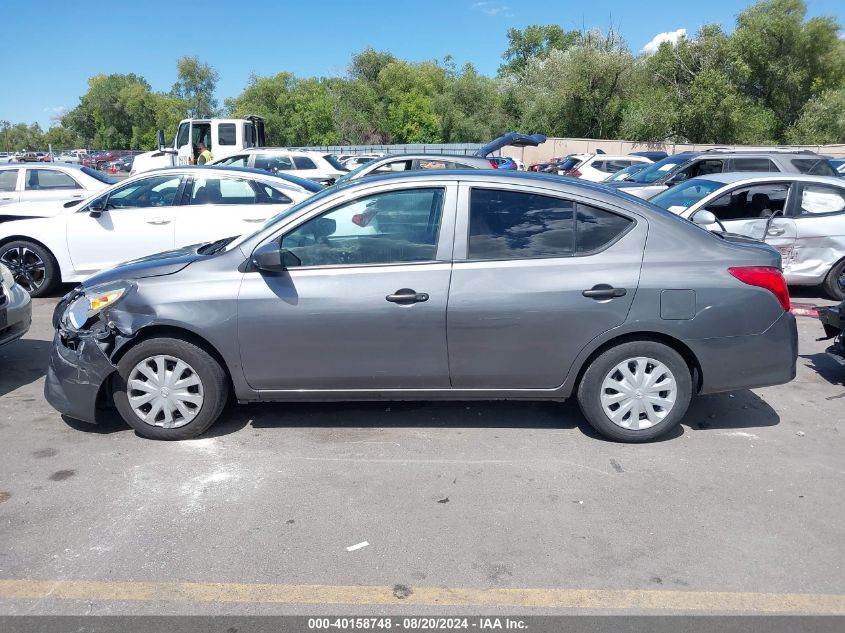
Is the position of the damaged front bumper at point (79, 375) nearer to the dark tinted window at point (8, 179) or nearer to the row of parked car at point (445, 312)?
the row of parked car at point (445, 312)

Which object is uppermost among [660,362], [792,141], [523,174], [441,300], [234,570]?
[792,141]

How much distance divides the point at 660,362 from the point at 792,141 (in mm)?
40025

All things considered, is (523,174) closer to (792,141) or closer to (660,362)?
(660,362)

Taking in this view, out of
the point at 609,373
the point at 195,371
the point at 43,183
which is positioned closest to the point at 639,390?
the point at 609,373

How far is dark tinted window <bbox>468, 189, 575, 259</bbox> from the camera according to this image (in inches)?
177

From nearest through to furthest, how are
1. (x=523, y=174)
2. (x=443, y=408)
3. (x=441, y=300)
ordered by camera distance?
(x=441, y=300) < (x=523, y=174) < (x=443, y=408)

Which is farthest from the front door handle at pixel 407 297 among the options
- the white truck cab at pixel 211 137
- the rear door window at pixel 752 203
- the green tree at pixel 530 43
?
the green tree at pixel 530 43

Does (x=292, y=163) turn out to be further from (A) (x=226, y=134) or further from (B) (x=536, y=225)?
(B) (x=536, y=225)

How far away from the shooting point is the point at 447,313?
438 centimetres

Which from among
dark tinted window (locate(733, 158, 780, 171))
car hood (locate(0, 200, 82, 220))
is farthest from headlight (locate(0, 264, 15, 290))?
dark tinted window (locate(733, 158, 780, 171))

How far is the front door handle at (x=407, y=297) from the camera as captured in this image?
437 cm

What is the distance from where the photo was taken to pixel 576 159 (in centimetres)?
2445
